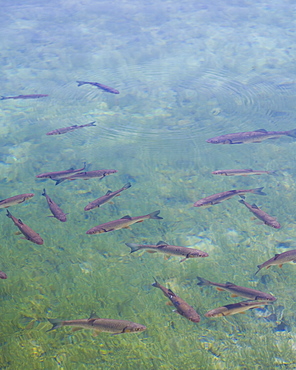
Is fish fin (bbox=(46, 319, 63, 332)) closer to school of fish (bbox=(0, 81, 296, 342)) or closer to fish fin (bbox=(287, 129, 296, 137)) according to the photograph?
school of fish (bbox=(0, 81, 296, 342))

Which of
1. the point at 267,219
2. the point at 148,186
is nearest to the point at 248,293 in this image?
the point at 267,219

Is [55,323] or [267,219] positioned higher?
[267,219]

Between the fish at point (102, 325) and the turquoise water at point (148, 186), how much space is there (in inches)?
12.7

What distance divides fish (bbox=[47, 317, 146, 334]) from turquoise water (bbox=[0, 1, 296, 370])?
12.7 inches

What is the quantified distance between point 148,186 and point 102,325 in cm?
362

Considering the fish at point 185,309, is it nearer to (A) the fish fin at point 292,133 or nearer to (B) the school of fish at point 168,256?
(B) the school of fish at point 168,256

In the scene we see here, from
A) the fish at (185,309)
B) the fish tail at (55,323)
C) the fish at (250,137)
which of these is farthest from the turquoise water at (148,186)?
the fish at (250,137)

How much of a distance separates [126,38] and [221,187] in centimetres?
1063

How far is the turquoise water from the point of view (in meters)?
4.22

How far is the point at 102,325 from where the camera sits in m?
3.93

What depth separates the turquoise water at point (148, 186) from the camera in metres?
4.22

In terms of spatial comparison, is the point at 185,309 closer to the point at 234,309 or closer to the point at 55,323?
the point at 234,309

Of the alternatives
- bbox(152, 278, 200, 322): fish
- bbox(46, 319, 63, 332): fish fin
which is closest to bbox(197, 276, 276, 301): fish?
bbox(152, 278, 200, 322): fish

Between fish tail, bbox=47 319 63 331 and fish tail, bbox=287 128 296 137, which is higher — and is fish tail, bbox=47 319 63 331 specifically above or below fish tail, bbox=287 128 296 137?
below
